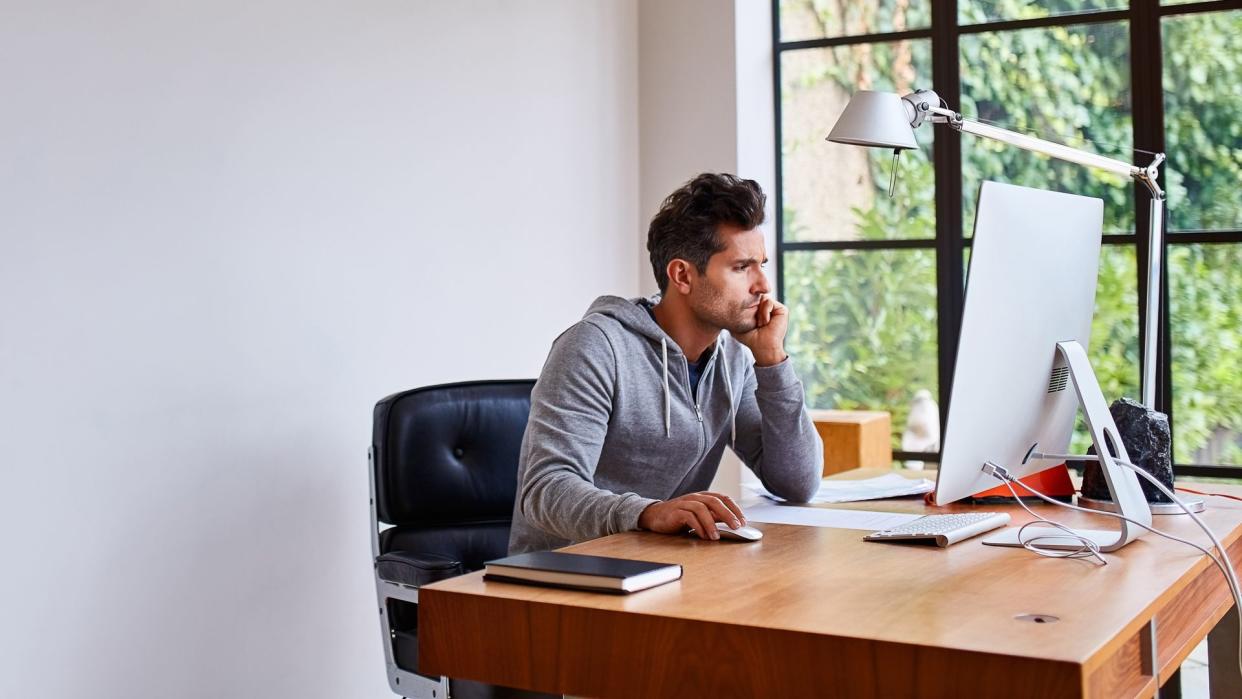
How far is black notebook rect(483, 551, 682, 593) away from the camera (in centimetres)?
145

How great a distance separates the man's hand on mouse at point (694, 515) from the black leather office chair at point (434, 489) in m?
0.44

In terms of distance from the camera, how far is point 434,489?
2324mm

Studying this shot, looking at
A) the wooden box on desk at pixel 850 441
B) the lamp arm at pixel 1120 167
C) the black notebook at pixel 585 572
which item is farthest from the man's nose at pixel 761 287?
the wooden box on desk at pixel 850 441

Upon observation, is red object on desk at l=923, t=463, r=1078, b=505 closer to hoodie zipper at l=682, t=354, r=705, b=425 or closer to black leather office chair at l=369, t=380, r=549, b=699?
hoodie zipper at l=682, t=354, r=705, b=425

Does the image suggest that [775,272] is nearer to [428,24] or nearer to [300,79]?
[428,24]

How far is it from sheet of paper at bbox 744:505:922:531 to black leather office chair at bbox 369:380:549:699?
20.9 inches

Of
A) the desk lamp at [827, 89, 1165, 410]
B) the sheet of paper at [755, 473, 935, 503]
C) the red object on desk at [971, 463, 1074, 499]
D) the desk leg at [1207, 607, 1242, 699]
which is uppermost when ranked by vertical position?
the desk lamp at [827, 89, 1165, 410]

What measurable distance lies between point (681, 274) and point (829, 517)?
1.71 ft

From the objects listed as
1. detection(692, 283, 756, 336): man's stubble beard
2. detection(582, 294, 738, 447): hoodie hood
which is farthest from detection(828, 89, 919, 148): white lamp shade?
detection(582, 294, 738, 447): hoodie hood

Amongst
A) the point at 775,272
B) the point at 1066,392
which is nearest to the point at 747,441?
the point at 1066,392

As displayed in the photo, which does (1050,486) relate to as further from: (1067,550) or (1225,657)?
(1067,550)

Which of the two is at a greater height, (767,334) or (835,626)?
(767,334)

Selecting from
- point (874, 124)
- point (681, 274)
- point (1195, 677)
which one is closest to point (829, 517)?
point (681, 274)

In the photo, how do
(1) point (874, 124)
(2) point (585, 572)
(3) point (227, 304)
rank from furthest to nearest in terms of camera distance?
(3) point (227, 304) < (1) point (874, 124) < (2) point (585, 572)
